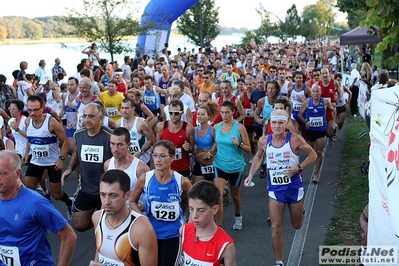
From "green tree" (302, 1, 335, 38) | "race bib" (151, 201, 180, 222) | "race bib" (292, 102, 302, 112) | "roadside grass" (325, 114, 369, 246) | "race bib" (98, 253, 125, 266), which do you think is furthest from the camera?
"green tree" (302, 1, 335, 38)

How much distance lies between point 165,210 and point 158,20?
16.9 metres

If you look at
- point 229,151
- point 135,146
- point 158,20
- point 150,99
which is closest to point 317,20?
point 158,20

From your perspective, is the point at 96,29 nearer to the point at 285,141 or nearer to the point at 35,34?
the point at 285,141

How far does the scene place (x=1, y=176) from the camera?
3.75 metres

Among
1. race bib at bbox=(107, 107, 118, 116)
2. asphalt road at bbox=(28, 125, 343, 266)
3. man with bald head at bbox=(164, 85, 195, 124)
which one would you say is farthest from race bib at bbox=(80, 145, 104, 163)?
race bib at bbox=(107, 107, 118, 116)

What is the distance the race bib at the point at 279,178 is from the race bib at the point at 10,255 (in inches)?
118

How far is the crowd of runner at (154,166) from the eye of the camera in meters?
3.72

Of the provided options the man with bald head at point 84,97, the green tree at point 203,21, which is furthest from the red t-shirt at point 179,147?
the green tree at point 203,21

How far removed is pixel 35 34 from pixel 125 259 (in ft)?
195

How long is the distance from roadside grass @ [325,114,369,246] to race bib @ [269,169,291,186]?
1.32m

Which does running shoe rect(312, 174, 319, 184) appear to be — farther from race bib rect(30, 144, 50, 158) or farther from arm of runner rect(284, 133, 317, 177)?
race bib rect(30, 144, 50, 158)

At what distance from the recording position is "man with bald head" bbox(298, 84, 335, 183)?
32.6 ft

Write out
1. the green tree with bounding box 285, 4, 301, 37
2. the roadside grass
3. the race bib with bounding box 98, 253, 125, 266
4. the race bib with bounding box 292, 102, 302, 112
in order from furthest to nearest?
the green tree with bounding box 285, 4, 301, 37 < the race bib with bounding box 292, 102, 302, 112 < the roadside grass < the race bib with bounding box 98, 253, 125, 266

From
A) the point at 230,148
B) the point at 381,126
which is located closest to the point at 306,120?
the point at 230,148
